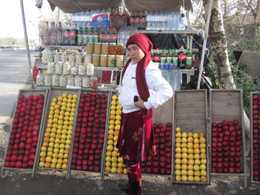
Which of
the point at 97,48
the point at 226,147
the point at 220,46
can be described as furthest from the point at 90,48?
the point at 226,147

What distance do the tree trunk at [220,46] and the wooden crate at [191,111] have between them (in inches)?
64.0

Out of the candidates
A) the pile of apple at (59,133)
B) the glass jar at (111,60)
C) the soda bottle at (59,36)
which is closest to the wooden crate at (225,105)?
the glass jar at (111,60)

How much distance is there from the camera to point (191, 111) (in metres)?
3.25

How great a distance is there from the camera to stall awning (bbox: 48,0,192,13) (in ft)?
15.9

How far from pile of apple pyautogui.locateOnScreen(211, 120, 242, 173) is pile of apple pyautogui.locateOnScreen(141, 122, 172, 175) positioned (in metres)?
0.56

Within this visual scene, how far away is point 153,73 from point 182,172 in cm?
147

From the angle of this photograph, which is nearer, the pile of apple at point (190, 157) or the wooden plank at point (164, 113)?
the pile of apple at point (190, 157)

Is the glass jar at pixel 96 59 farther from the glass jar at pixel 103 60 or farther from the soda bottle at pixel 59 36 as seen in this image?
the soda bottle at pixel 59 36

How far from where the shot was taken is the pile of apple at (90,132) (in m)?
3.30

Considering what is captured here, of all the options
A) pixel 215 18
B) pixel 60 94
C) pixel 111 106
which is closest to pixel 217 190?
pixel 111 106

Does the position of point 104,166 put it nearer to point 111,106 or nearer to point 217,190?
point 111,106

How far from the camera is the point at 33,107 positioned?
346 centimetres

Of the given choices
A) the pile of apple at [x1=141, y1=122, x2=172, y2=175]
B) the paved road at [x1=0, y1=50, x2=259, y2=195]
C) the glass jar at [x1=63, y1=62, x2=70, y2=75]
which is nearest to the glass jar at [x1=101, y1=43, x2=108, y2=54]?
the glass jar at [x1=63, y1=62, x2=70, y2=75]

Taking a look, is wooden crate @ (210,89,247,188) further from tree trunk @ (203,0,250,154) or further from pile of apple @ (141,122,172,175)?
tree trunk @ (203,0,250,154)
